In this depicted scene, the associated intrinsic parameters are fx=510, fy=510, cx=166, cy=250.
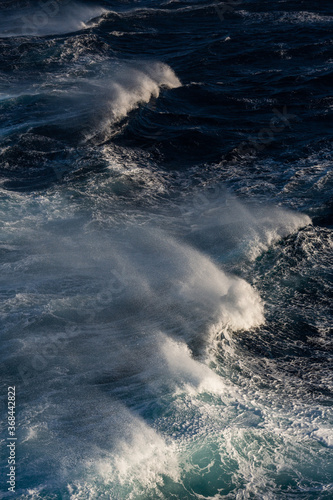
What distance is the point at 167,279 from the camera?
8875mm

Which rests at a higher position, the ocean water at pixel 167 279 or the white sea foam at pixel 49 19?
the white sea foam at pixel 49 19

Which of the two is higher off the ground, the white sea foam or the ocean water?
the white sea foam

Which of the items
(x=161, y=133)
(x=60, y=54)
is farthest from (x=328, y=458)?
(x=60, y=54)

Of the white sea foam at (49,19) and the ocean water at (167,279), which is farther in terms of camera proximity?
the white sea foam at (49,19)

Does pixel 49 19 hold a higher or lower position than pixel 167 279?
higher

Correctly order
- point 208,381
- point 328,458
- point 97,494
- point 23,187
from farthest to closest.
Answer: point 23,187 → point 208,381 → point 328,458 → point 97,494

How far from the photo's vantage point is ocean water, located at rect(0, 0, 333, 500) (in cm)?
612

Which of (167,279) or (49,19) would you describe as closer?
(167,279)

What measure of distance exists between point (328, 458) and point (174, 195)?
669cm

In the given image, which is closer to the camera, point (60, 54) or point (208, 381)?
point (208, 381)

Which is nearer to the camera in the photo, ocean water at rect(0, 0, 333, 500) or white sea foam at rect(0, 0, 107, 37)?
ocean water at rect(0, 0, 333, 500)

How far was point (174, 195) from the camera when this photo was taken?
1141 centimetres

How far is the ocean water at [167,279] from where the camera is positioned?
6117 mm

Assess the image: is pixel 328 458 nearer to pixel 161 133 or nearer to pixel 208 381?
pixel 208 381
